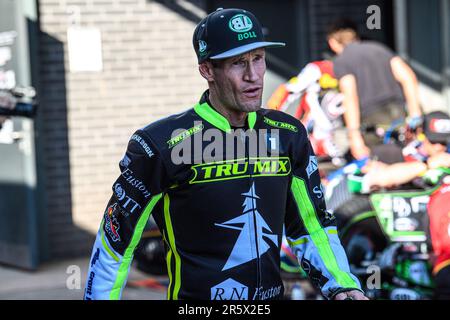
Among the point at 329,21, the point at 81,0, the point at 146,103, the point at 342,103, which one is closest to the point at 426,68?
the point at 329,21

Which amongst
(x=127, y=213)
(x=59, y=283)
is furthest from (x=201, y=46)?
(x=59, y=283)

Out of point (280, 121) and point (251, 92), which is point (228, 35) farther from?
point (280, 121)

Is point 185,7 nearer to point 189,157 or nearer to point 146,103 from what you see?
point 146,103

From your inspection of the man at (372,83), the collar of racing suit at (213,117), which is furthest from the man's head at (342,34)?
the collar of racing suit at (213,117)

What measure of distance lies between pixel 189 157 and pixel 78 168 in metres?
6.52

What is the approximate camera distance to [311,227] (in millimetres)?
3254

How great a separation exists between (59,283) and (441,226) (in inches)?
160

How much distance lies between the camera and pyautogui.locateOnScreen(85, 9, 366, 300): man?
119 inches

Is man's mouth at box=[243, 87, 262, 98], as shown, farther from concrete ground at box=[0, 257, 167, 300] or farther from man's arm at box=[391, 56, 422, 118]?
man's arm at box=[391, 56, 422, 118]

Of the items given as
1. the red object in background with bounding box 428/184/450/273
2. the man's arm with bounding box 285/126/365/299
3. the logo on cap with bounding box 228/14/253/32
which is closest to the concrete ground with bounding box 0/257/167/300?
the red object in background with bounding box 428/184/450/273

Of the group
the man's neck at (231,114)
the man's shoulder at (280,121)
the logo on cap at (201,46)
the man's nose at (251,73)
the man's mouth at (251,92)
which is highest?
the logo on cap at (201,46)

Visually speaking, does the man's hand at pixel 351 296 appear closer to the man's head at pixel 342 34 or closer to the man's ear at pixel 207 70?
the man's ear at pixel 207 70

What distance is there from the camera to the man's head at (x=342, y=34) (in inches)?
325

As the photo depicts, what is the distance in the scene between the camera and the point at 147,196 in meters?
3.01
